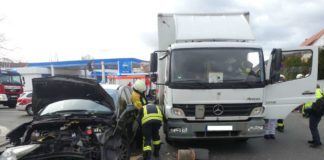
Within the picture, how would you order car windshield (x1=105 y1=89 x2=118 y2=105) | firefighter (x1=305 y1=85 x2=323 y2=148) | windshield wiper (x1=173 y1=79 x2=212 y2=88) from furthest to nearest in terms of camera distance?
firefighter (x1=305 y1=85 x2=323 y2=148) → windshield wiper (x1=173 y1=79 x2=212 y2=88) → car windshield (x1=105 y1=89 x2=118 y2=105)

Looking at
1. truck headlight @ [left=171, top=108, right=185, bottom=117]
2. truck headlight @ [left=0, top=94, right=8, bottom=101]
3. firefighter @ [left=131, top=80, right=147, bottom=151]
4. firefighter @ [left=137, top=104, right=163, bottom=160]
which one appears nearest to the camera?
firefighter @ [left=137, top=104, right=163, bottom=160]

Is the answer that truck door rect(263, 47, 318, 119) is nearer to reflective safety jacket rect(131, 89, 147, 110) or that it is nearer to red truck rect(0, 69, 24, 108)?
reflective safety jacket rect(131, 89, 147, 110)

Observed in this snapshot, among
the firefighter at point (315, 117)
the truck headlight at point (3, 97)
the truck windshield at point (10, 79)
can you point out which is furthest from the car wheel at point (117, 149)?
the truck windshield at point (10, 79)

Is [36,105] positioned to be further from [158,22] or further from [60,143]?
[158,22]

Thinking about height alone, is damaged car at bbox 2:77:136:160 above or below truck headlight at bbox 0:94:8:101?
above

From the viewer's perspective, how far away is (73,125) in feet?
16.2

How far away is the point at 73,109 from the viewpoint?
17.7 feet

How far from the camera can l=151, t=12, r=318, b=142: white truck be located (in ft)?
20.7

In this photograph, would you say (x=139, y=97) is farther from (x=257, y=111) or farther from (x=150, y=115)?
(x=257, y=111)

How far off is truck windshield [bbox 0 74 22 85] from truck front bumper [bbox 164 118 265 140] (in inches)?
672

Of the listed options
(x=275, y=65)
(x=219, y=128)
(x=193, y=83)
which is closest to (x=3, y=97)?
(x=193, y=83)

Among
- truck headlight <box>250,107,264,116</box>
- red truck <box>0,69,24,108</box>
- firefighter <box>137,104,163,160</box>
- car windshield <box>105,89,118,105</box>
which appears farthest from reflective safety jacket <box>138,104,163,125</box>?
red truck <box>0,69,24,108</box>

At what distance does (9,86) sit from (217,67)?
697 inches

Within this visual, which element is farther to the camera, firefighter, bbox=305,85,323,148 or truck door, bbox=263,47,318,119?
firefighter, bbox=305,85,323,148
